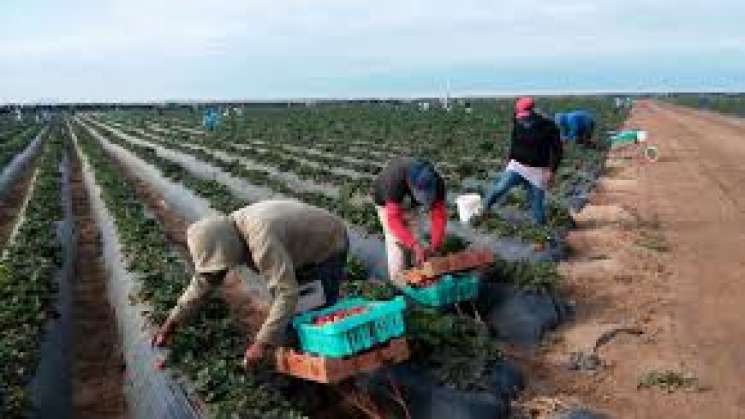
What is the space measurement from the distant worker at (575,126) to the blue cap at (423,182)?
15035mm

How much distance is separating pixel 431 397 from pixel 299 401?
976 mm

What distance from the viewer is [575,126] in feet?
78.5

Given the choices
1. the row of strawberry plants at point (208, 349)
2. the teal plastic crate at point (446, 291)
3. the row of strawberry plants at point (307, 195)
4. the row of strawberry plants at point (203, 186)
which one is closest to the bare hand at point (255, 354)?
the row of strawberry plants at point (208, 349)

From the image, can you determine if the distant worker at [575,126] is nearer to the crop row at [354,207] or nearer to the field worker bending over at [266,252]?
the crop row at [354,207]

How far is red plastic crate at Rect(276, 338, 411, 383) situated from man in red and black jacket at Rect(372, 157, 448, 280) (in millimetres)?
1951

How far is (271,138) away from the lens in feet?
125

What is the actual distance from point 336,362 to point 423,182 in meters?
2.52

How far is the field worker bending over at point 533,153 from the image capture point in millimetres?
12578

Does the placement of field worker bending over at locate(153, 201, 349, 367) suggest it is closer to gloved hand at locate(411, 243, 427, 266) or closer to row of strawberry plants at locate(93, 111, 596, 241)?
gloved hand at locate(411, 243, 427, 266)

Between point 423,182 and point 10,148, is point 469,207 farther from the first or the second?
point 10,148

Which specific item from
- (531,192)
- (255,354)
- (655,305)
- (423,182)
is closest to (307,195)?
(531,192)

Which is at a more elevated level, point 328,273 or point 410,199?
point 410,199

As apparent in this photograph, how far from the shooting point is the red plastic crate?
21.7ft

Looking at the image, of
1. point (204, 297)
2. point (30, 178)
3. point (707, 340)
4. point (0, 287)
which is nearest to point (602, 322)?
point (707, 340)
